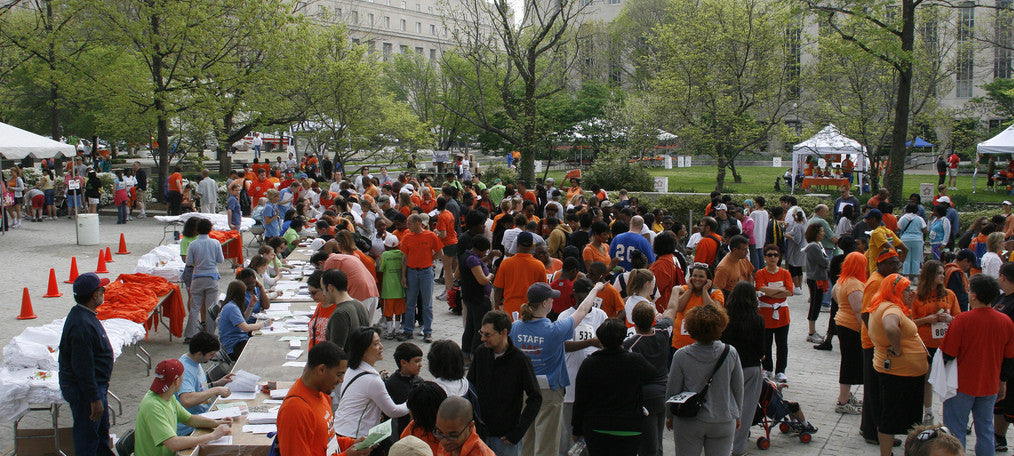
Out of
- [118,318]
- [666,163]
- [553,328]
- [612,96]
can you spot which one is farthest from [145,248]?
[666,163]

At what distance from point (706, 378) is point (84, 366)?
4720mm

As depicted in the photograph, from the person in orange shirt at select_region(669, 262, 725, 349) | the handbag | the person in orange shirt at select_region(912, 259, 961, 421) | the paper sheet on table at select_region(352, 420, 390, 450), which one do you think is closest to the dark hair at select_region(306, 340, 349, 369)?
the paper sheet on table at select_region(352, 420, 390, 450)

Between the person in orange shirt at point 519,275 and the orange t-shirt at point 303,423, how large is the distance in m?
3.74

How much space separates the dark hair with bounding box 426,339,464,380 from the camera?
5008 millimetres

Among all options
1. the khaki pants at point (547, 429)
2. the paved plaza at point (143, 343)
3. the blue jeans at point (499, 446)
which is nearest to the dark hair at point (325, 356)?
the blue jeans at point (499, 446)

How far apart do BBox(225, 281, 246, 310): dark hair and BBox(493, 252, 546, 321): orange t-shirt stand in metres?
2.61

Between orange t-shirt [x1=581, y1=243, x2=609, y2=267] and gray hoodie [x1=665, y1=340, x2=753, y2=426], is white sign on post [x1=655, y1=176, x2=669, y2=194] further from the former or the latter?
gray hoodie [x1=665, y1=340, x2=753, y2=426]

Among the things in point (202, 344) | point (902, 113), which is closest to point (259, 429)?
point (202, 344)

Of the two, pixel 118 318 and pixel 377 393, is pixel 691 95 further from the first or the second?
pixel 377 393

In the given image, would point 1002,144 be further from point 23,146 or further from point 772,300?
point 23,146

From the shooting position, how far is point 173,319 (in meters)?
10.7

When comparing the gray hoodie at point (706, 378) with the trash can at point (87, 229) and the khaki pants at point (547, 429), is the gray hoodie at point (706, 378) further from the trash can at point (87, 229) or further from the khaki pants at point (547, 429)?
the trash can at point (87, 229)

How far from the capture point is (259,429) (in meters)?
5.67

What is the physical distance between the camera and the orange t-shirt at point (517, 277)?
8.07 m
